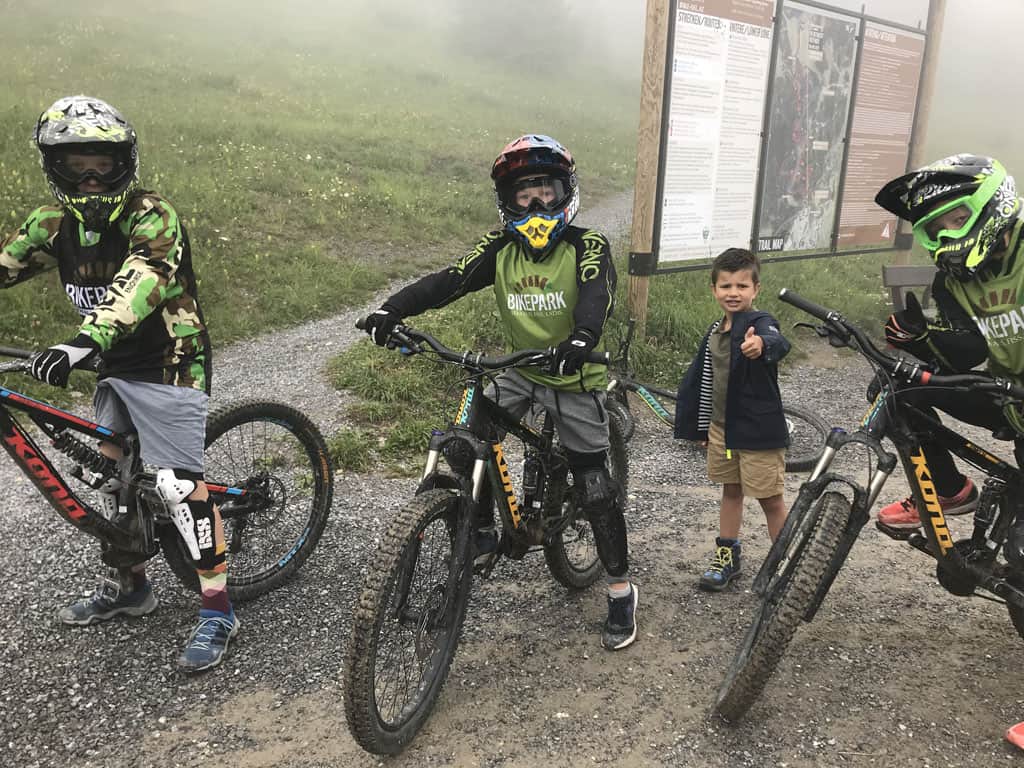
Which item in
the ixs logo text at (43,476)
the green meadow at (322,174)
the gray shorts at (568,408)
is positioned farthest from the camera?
the green meadow at (322,174)

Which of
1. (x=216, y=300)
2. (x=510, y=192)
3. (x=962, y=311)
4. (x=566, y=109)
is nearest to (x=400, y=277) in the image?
(x=216, y=300)

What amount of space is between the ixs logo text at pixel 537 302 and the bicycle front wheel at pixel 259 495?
4.48 feet

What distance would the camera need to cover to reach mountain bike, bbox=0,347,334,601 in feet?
10.0

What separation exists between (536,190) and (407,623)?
1.85 meters

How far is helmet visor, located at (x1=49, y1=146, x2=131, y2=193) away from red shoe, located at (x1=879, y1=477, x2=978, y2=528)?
3.84 meters

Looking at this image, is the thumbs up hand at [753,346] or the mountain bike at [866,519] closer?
the mountain bike at [866,519]

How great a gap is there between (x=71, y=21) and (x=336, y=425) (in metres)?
30.3

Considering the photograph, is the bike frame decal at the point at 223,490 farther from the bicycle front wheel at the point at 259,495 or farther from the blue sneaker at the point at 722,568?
the blue sneaker at the point at 722,568

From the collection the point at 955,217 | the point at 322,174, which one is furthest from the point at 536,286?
the point at 322,174

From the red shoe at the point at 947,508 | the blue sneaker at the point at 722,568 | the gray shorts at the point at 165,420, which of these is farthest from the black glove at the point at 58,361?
the red shoe at the point at 947,508

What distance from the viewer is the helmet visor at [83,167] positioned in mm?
2963

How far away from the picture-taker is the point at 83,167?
2990 mm

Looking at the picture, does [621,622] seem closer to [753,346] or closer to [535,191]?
[753,346]

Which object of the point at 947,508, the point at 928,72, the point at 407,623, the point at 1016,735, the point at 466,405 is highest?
the point at 928,72
